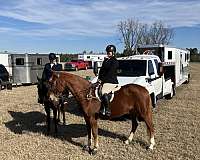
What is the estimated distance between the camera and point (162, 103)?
49.5 ft

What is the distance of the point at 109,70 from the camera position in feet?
26.5

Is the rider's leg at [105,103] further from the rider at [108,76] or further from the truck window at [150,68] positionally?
the truck window at [150,68]

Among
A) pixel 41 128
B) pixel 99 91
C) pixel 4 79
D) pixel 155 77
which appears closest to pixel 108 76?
pixel 99 91

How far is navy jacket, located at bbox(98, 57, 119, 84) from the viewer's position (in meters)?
7.95

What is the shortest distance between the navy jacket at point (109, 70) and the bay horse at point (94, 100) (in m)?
0.35

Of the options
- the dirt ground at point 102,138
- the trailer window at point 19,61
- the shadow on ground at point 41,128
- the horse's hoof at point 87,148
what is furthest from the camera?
the trailer window at point 19,61

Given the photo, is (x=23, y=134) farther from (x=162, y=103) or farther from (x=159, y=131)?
(x=162, y=103)

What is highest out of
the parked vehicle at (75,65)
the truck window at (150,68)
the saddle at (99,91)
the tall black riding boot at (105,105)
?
the truck window at (150,68)

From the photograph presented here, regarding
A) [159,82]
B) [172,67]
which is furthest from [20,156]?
[172,67]

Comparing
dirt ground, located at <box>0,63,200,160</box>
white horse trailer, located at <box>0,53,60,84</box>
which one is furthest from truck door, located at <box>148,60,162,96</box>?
white horse trailer, located at <box>0,53,60,84</box>

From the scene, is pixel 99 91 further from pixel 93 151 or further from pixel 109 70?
pixel 93 151

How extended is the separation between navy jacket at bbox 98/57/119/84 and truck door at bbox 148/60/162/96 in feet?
15.0

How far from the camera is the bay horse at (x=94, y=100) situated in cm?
759

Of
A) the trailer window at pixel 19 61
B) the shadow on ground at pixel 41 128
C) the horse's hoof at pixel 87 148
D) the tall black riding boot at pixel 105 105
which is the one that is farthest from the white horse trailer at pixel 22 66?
the tall black riding boot at pixel 105 105
